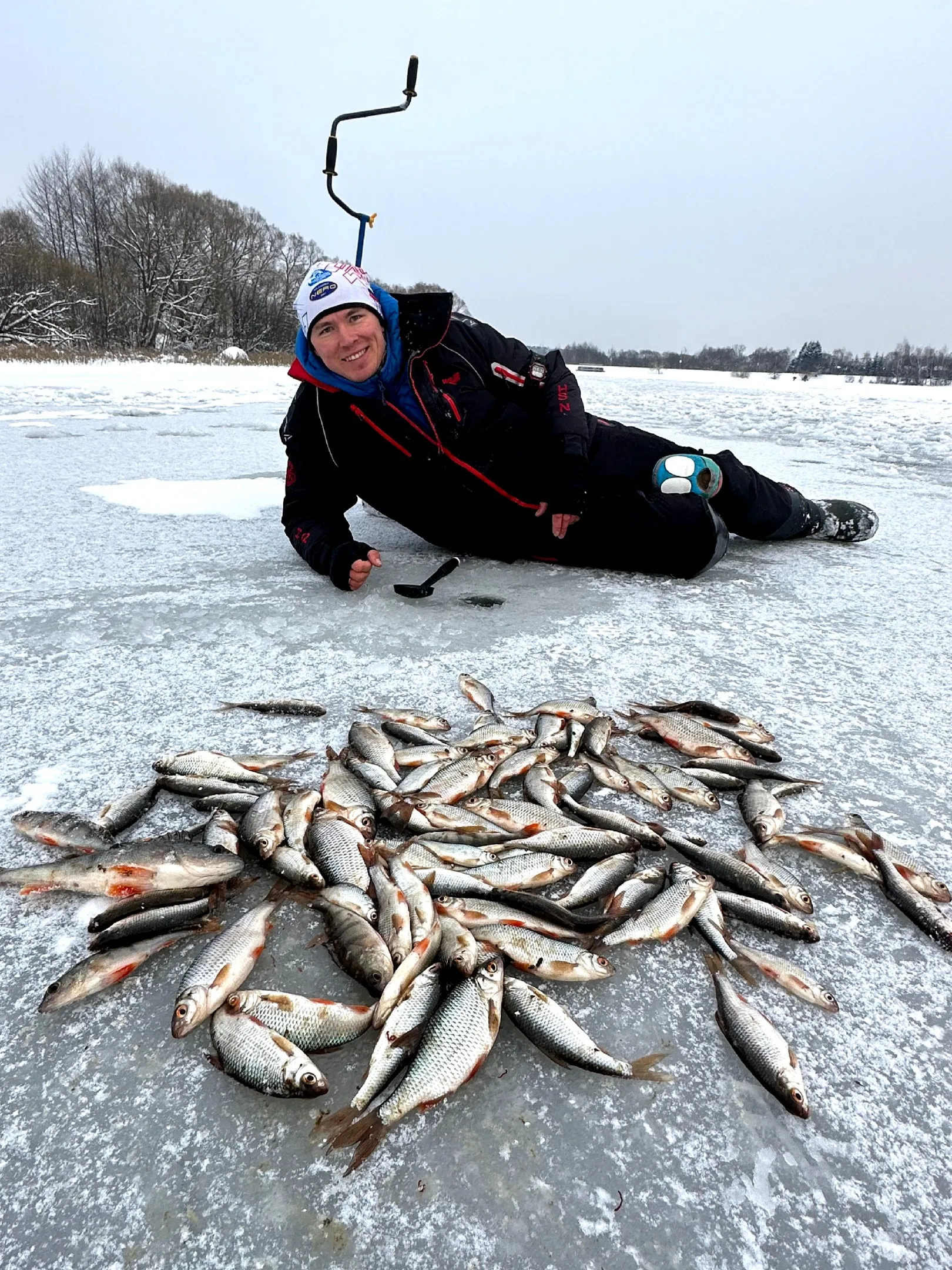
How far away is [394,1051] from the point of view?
1231 mm

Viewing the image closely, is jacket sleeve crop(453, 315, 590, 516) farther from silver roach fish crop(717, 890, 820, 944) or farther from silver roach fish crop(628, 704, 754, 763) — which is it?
silver roach fish crop(717, 890, 820, 944)

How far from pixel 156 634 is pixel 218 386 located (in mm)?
18099

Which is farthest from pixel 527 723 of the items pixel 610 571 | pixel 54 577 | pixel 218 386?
pixel 218 386

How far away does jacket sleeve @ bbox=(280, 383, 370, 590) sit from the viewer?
11.7 ft

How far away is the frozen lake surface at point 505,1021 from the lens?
1029mm

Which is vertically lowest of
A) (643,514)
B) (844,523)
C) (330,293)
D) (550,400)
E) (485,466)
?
(844,523)

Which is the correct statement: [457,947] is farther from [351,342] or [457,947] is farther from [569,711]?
[351,342]

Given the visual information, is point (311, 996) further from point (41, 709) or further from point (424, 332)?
point (424, 332)

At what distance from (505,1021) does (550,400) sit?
3122 millimetres

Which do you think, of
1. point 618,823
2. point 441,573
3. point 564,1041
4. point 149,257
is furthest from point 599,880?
point 149,257

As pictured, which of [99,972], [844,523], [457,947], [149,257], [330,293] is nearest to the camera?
[99,972]

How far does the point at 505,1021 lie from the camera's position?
1.32 meters

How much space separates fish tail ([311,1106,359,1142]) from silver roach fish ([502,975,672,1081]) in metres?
0.33

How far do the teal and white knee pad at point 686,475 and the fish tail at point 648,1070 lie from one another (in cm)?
317
